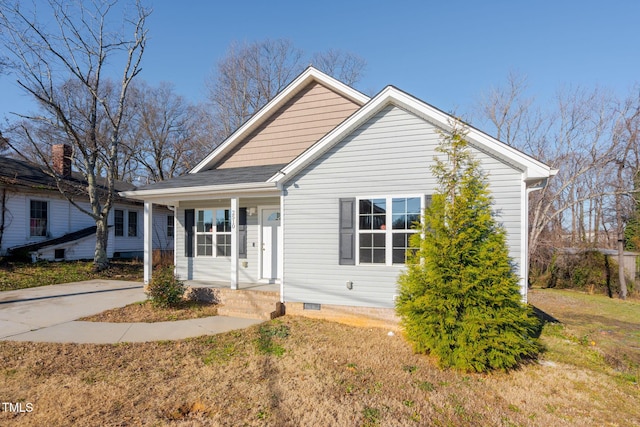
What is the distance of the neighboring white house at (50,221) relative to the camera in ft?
45.1

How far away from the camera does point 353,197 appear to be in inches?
281

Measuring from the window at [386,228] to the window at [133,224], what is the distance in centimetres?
1621

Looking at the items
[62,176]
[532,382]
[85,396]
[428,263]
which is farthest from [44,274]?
[532,382]

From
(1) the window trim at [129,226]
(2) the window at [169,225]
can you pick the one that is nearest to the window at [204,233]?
(1) the window trim at [129,226]

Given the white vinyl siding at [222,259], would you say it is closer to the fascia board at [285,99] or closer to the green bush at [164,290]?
the green bush at [164,290]

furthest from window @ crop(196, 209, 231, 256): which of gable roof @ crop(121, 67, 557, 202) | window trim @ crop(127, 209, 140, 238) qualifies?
window trim @ crop(127, 209, 140, 238)

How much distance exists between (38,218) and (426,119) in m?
16.8

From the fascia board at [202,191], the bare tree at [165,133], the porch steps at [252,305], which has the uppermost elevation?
the bare tree at [165,133]

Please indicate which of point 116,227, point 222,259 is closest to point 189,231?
point 222,259

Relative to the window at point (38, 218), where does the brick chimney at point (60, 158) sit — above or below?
above

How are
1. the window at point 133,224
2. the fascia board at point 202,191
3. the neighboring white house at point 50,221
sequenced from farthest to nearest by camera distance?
the window at point 133,224
the neighboring white house at point 50,221
the fascia board at point 202,191

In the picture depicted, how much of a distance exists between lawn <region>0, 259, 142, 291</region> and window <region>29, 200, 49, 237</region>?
1.89 m

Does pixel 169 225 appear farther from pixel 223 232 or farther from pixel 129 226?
pixel 223 232

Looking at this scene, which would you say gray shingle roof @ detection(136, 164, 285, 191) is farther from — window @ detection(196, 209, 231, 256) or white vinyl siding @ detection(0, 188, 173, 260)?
white vinyl siding @ detection(0, 188, 173, 260)
